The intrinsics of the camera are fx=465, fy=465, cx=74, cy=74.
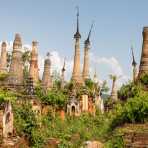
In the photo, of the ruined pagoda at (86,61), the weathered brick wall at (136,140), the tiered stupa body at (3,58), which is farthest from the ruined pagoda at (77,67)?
the weathered brick wall at (136,140)

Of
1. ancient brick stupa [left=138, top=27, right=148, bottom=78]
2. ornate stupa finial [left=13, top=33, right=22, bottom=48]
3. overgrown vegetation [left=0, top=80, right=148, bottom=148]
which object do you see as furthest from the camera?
ornate stupa finial [left=13, top=33, right=22, bottom=48]

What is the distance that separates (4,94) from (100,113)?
13037 mm

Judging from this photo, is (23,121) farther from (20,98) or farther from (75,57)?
(75,57)

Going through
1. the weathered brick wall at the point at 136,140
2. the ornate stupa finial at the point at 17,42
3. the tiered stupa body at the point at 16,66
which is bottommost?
the weathered brick wall at the point at 136,140

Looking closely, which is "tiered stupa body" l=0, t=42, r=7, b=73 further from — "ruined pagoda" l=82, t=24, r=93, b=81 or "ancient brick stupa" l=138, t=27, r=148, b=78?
"ancient brick stupa" l=138, t=27, r=148, b=78

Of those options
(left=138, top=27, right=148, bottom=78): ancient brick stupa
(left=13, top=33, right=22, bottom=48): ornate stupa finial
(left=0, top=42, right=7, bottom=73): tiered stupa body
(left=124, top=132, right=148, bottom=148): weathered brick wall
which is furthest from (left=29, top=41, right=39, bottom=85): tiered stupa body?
(left=124, top=132, right=148, bottom=148): weathered brick wall

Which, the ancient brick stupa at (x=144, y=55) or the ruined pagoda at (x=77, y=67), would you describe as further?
the ruined pagoda at (x=77, y=67)

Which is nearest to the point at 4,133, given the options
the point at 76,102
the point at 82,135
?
the point at 82,135

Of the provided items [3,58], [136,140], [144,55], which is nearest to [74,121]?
[3,58]

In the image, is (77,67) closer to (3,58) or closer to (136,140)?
(3,58)

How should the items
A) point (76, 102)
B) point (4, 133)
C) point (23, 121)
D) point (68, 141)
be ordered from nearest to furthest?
point (4, 133)
point (23, 121)
point (68, 141)
point (76, 102)

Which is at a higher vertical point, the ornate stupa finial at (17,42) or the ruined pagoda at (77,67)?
the ornate stupa finial at (17,42)

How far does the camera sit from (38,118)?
30.0 meters

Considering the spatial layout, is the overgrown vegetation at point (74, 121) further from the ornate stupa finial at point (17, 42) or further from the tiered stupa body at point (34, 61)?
the ornate stupa finial at point (17, 42)
